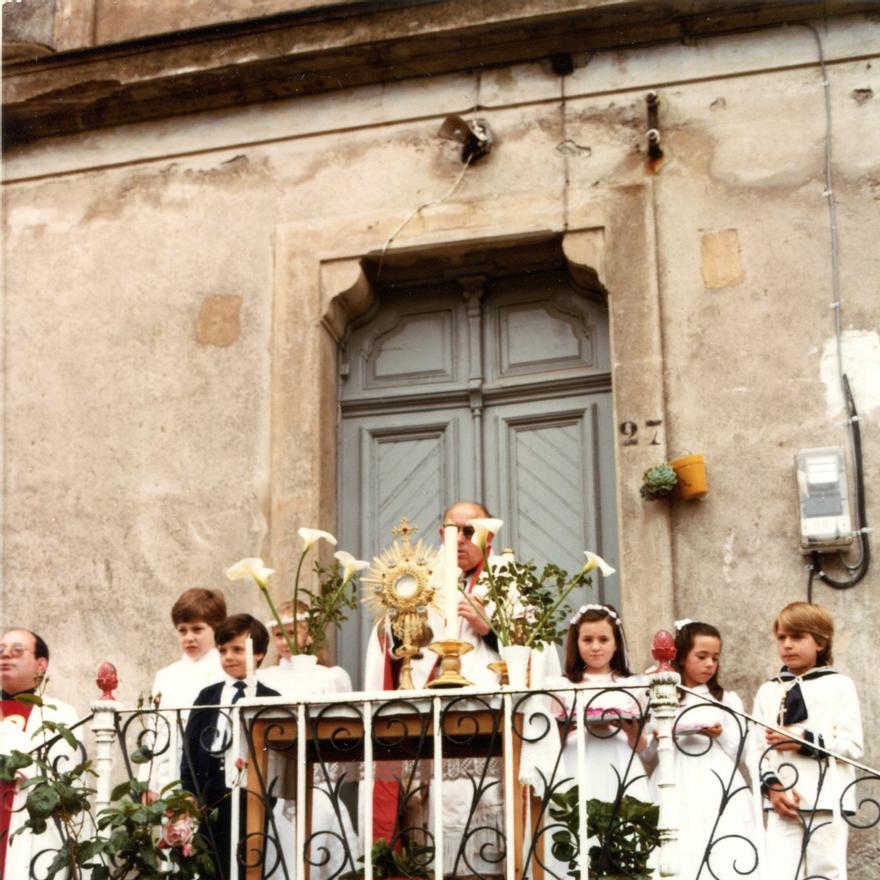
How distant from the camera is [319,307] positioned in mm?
9578

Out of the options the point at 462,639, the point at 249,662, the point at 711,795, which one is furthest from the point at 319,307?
the point at 711,795

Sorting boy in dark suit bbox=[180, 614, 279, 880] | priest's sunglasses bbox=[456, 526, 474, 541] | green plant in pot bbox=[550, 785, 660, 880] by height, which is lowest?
green plant in pot bbox=[550, 785, 660, 880]

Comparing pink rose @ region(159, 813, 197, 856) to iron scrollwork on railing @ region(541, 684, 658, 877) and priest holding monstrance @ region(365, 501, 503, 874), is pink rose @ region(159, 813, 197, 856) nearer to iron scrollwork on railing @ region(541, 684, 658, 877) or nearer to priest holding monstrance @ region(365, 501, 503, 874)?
priest holding monstrance @ region(365, 501, 503, 874)

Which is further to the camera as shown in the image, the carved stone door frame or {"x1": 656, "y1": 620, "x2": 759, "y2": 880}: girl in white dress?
the carved stone door frame

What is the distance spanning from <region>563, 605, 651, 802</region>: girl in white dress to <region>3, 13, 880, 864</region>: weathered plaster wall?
1.12 m

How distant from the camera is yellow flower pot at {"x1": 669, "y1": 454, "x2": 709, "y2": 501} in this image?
857 cm

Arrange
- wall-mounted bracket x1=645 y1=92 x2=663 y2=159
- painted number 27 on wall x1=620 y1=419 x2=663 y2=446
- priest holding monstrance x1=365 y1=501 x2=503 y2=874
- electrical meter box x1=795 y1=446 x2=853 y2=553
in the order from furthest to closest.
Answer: wall-mounted bracket x1=645 y1=92 x2=663 y2=159
painted number 27 on wall x1=620 y1=419 x2=663 y2=446
electrical meter box x1=795 y1=446 x2=853 y2=553
priest holding monstrance x1=365 y1=501 x2=503 y2=874

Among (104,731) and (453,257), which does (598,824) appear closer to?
(104,731)

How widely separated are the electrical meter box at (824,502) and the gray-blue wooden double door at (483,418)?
1122mm

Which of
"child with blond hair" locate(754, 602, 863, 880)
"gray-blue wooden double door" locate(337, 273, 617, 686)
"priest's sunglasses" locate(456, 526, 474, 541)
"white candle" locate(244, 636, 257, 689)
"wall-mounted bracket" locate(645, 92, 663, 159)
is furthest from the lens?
"gray-blue wooden double door" locate(337, 273, 617, 686)

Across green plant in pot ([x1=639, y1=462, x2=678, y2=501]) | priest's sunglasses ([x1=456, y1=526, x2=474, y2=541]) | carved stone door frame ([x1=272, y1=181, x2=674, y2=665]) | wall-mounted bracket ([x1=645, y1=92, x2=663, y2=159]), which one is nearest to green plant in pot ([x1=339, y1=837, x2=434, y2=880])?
priest's sunglasses ([x1=456, y1=526, x2=474, y2=541])

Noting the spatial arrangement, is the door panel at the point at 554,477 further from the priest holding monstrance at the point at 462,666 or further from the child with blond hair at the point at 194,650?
the child with blond hair at the point at 194,650

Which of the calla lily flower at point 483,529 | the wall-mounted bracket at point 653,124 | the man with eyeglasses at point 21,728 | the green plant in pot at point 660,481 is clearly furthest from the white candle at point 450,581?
the wall-mounted bracket at point 653,124

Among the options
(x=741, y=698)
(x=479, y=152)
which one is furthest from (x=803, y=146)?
(x=741, y=698)
